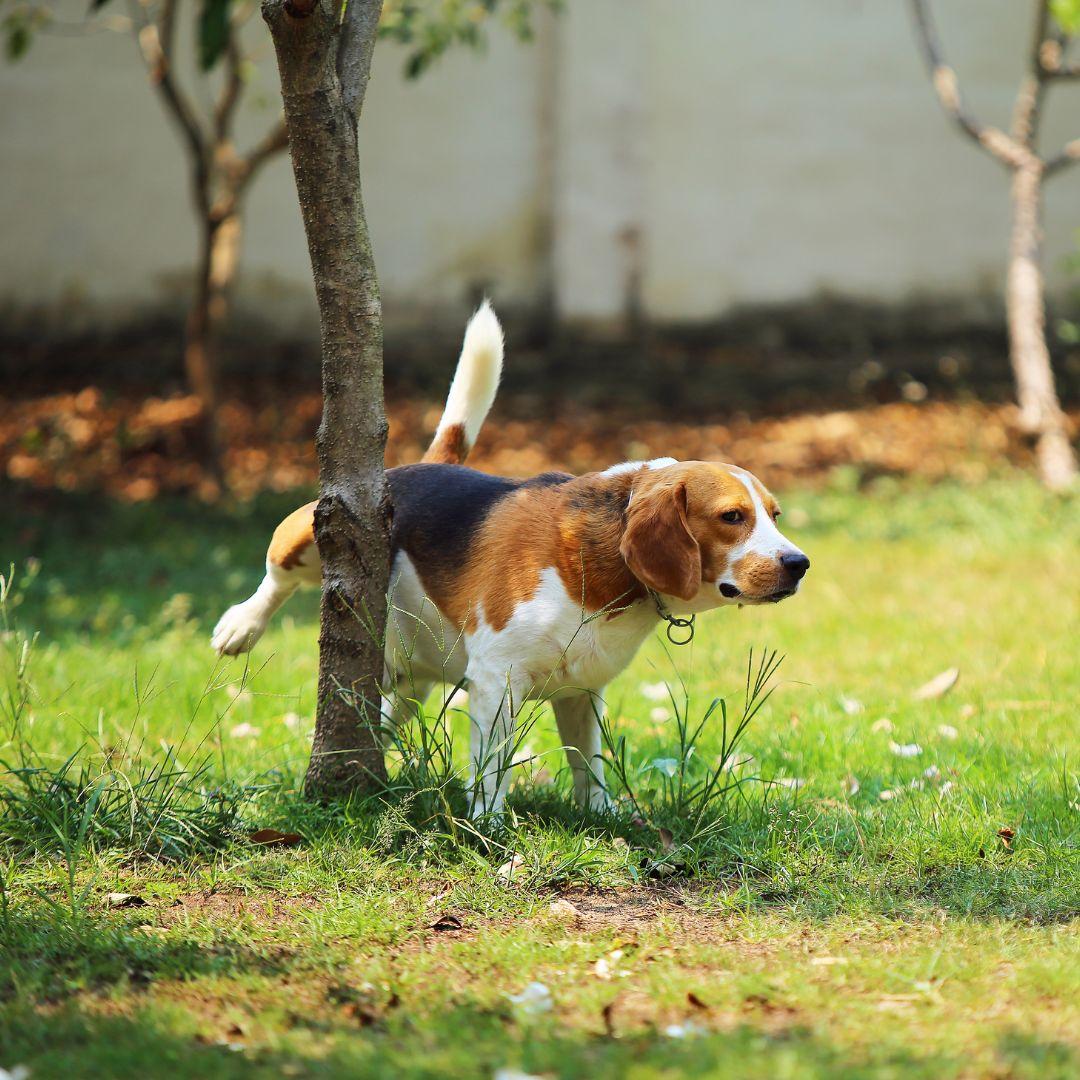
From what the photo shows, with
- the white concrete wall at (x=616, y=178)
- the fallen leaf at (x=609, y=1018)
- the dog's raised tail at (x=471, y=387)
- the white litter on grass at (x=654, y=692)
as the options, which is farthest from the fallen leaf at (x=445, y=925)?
the white concrete wall at (x=616, y=178)

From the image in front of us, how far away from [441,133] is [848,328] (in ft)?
11.8

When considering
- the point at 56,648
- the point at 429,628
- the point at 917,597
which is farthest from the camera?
the point at 917,597

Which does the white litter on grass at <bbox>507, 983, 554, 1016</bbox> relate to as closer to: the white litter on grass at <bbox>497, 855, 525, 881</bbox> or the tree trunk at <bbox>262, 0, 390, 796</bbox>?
the white litter on grass at <bbox>497, 855, 525, 881</bbox>

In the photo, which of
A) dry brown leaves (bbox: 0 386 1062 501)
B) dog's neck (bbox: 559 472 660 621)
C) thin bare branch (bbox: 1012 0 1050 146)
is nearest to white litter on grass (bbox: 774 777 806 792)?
dog's neck (bbox: 559 472 660 621)

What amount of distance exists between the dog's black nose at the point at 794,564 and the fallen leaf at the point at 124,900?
162cm

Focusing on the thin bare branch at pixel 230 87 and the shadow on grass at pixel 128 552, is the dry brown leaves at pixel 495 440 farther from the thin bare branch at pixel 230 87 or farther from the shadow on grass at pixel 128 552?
the thin bare branch at pixel 230 87

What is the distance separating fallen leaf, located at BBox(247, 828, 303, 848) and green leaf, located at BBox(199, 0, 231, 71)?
462 cm

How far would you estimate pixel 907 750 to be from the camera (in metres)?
4.04

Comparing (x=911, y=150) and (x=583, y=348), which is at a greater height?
(x=911, y=150)

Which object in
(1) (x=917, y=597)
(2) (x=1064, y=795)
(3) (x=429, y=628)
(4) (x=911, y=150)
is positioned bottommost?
(1) (x=917, y=597)

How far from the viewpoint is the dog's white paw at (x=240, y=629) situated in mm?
3781

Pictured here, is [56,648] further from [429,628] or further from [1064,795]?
[1064,795]

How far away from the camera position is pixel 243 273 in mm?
10906

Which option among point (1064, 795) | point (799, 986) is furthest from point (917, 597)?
point (799, 986)
